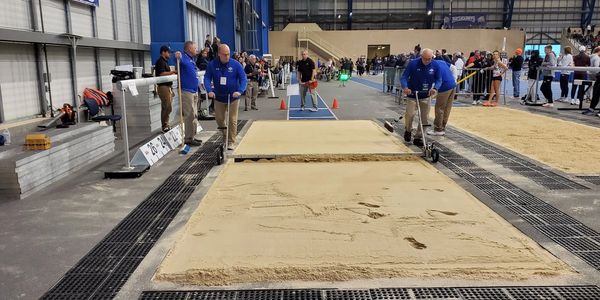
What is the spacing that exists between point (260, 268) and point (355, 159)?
4167mm

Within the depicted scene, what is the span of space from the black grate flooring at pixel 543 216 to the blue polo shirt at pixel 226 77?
387 cm

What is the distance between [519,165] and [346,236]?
420 centimetres

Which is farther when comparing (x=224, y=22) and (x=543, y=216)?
(x=224, y=22)

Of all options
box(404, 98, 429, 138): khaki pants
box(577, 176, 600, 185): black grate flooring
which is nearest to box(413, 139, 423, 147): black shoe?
box(404, 98, 429, 138): khaki pants

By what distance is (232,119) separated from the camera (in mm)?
8492

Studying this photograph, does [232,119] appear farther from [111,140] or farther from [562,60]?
[562,60]

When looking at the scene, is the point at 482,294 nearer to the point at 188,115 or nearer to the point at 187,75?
the point at 188,115

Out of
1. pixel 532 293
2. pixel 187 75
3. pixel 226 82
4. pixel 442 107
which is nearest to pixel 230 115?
pixel 226 82

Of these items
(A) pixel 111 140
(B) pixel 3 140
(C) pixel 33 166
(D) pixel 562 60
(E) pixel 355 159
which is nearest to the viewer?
(C) pixel 33 166

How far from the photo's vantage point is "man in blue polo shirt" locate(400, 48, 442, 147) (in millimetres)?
8711

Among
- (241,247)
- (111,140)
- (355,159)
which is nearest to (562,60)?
(355,159)

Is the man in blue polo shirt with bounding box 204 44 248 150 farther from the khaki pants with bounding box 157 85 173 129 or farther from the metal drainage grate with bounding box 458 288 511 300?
the metal drainage grate with bounding box 458 288 511 300

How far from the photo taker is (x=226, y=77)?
830cm

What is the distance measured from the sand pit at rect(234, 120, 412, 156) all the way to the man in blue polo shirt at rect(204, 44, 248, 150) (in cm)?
69
